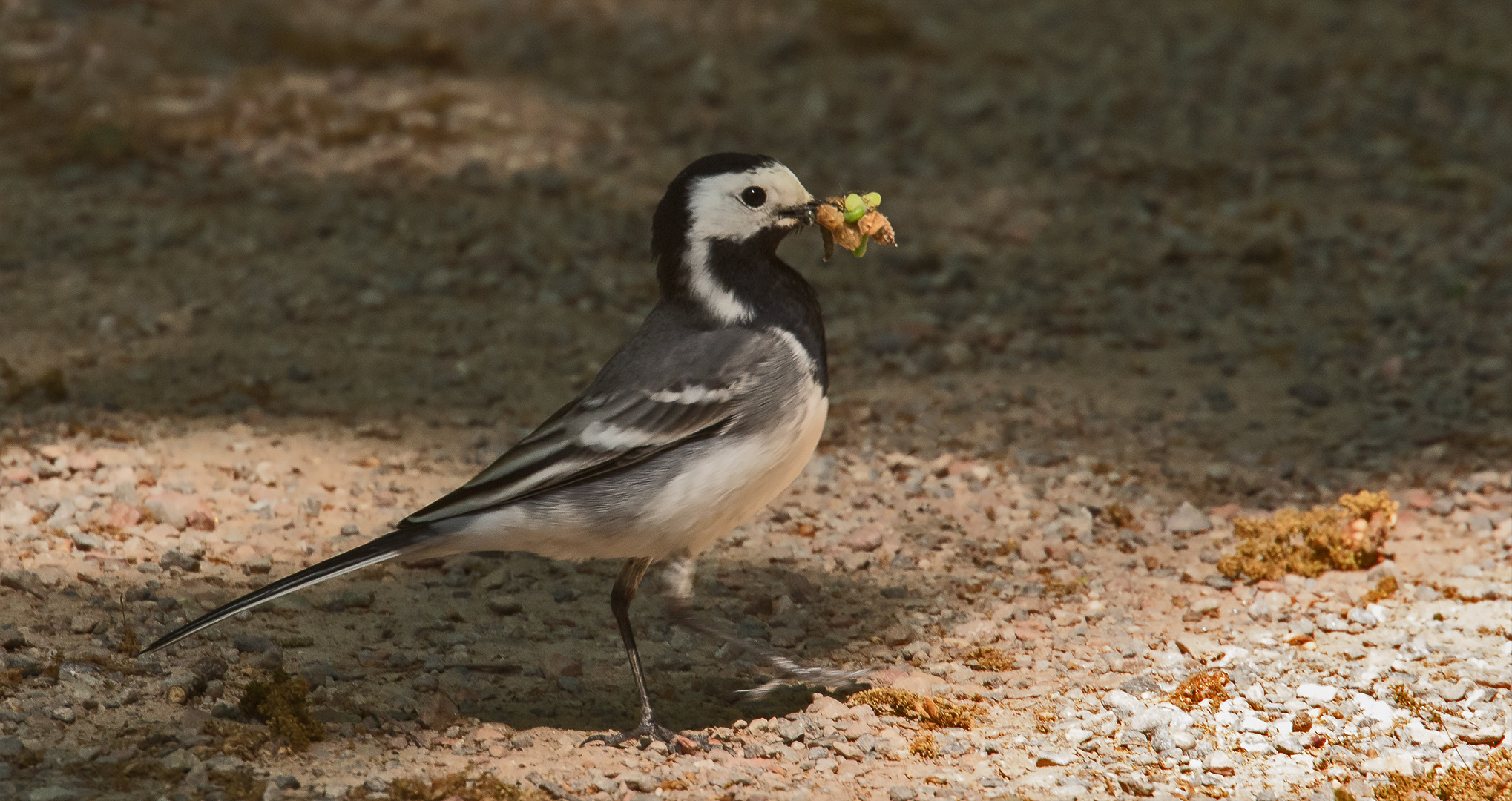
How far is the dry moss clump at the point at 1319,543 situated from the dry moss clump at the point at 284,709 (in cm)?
286

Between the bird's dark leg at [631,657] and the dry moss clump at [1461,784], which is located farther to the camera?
the bird's dark leg at [631,657]

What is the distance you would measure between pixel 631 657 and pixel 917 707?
76cm

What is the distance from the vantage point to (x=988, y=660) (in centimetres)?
423

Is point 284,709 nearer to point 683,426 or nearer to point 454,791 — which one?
point 454,791

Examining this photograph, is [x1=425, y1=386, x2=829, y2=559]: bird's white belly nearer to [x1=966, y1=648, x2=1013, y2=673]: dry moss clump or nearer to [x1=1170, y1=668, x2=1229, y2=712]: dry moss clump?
[x1=966, y1=648, x2=1013, y2=673]: dry moss clump

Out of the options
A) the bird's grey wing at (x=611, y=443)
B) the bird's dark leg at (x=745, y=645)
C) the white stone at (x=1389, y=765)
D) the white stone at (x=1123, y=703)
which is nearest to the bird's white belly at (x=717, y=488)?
the bird's grey wing at (x=611, y=443)

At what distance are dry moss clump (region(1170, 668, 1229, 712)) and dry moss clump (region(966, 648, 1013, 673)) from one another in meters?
0.49

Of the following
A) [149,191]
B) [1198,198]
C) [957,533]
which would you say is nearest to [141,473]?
[957,533]

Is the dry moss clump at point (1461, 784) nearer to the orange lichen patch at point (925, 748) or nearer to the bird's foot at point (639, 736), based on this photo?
the orange lichen patch at point (925, 748)

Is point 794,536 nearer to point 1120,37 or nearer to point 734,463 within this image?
point 734,463

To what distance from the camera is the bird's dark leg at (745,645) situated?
411 centimetres

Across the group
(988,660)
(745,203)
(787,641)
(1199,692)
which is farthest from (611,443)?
(1199,692)

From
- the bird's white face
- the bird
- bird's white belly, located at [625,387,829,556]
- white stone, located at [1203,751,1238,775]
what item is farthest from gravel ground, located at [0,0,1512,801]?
the bird's white face

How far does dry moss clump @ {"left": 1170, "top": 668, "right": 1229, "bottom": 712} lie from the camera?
3854 mm
